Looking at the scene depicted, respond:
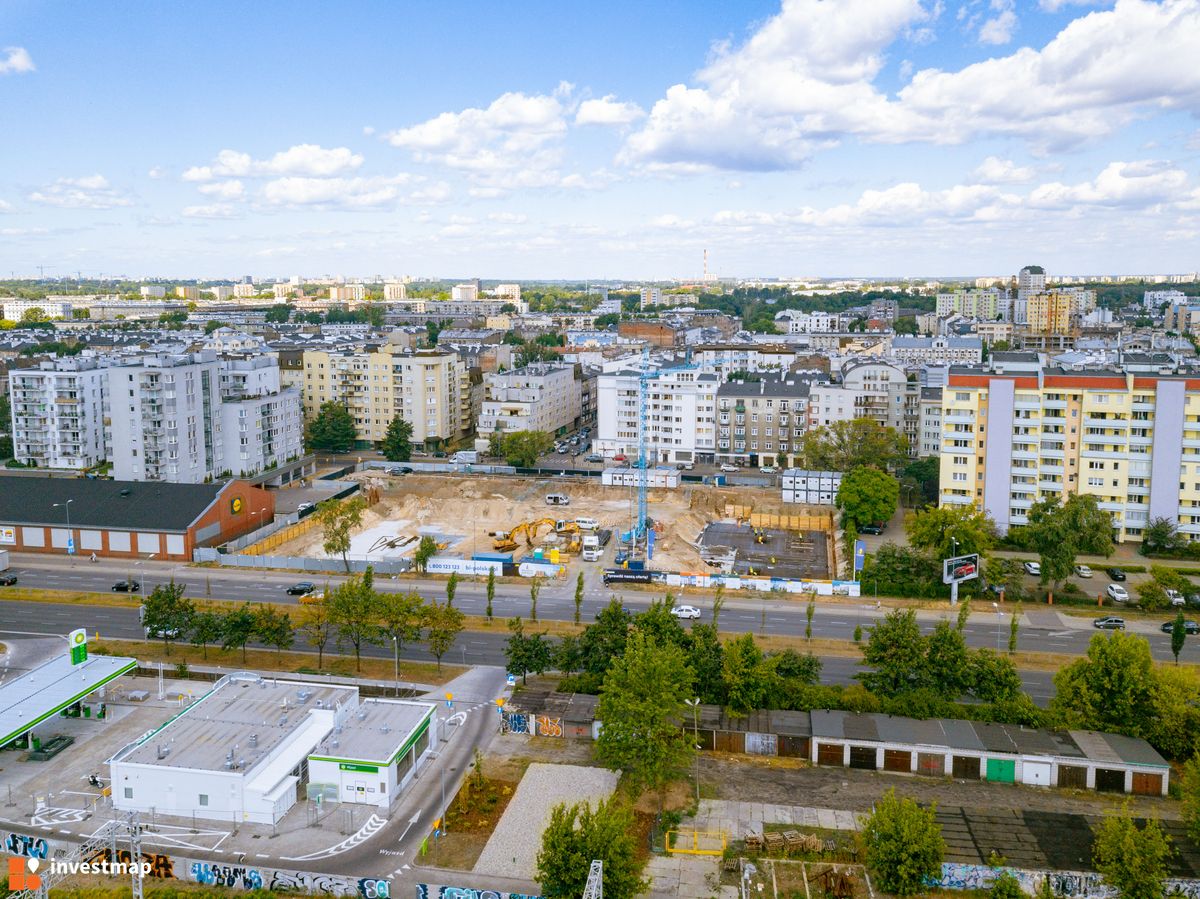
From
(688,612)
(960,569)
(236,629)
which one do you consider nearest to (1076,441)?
(960,569)

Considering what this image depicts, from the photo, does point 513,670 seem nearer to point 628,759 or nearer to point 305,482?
point 628,759

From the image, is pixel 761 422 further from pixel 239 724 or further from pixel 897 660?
pixel 239 724

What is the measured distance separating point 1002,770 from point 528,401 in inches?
2238

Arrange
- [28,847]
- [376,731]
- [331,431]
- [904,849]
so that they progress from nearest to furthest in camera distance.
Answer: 1. [904,849]
2. [28,847]
3. [376,731]
4. [331,431]

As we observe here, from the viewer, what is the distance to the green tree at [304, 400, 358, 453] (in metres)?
75.8

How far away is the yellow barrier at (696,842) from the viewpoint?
2366 centimetres

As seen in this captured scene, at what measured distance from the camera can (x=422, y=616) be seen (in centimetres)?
3506

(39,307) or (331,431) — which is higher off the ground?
(39,307)

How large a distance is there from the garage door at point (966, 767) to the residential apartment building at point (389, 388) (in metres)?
57.5

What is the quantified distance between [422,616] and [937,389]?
4775cm

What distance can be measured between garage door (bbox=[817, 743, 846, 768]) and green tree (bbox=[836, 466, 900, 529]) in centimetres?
2736

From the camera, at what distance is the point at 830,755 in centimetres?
2814

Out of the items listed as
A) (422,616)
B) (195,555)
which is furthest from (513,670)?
(195,555)

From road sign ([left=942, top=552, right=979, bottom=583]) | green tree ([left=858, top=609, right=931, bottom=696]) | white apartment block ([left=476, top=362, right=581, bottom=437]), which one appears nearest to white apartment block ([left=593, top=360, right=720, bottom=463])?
white apartment block ([left=476, top=362, right=581, bottom=437])
